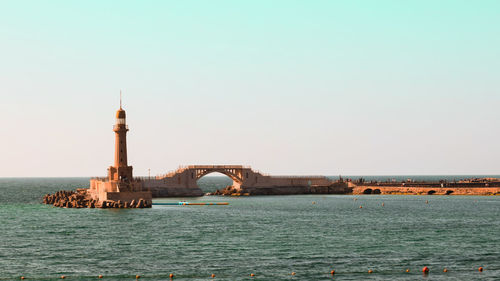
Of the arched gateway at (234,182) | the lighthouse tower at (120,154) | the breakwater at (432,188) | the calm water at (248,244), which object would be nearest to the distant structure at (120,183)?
the lighthouse tower at (120,154)

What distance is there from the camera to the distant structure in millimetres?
100812

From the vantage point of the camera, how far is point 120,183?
101 meters

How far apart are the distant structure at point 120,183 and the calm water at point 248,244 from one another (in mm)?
6420

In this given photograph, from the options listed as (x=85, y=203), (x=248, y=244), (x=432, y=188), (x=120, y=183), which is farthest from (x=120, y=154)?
(x=432, y=188)

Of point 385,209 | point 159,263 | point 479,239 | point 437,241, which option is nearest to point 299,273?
point 159,263

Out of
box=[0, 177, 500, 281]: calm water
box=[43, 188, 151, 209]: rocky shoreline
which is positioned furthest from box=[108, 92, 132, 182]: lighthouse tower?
box=[0, 177, 500, 281]: calm water

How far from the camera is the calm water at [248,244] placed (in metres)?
45.5

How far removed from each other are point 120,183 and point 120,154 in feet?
20.5

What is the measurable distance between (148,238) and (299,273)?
22816 millimetres

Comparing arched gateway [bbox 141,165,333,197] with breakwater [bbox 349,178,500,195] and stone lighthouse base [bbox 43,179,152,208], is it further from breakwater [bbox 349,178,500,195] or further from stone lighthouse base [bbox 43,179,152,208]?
stone lighthouse base [bbox 43,179,152,208]

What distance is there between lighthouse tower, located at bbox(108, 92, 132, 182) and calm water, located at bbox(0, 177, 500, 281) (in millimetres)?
10816

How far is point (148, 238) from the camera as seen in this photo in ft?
208

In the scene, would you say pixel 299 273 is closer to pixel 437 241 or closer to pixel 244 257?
pixel 244 257

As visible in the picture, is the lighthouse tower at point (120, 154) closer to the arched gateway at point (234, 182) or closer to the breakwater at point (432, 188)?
the arched gateway at point (234, 182)
